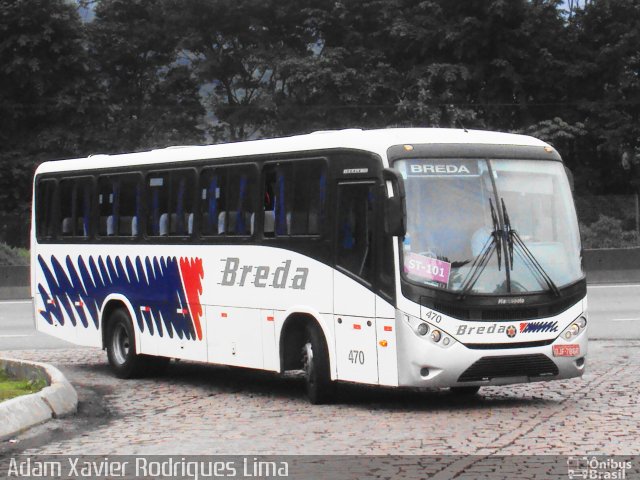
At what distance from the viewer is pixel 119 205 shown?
17.6m

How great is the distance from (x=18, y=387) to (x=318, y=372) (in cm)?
316

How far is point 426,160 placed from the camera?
12961 mm

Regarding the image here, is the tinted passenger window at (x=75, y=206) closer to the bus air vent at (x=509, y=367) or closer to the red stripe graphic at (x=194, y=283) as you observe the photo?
the red stripe graphic at (x=194, y=283)

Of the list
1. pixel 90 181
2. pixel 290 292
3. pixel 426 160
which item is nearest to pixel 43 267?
pixel 90 181

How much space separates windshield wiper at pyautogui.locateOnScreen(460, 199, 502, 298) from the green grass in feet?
14.6

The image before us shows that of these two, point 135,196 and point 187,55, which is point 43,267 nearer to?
point 135,196

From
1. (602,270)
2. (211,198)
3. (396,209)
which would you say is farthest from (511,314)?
(602,270)

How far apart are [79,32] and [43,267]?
97.5 ft

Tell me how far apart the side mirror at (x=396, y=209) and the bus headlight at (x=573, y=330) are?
1.93 metres

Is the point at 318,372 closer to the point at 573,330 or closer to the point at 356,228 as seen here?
the point at 356,228


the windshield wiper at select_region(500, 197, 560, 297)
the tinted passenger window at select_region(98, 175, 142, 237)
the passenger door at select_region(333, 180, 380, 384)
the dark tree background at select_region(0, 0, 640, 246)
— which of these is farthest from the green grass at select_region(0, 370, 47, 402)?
the dark tree background at select_region(0, 0, 640, 246)

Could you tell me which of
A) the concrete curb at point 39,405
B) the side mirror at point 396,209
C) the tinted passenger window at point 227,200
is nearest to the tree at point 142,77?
the tinted passenger window at point 227,200

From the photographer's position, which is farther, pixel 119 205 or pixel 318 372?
pixel 119 205

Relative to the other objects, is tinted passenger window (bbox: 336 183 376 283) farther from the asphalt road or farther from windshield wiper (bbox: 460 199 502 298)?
the asphalt road
